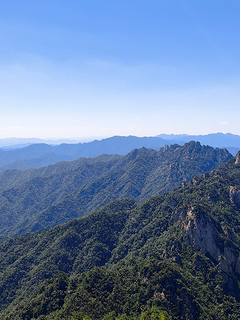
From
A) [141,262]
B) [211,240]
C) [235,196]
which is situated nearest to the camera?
[141,262]

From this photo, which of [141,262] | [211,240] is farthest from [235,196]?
[141,262]

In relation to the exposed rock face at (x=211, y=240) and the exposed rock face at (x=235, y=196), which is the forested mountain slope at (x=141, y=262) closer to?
the exposed rock face at (x=211, y=240)

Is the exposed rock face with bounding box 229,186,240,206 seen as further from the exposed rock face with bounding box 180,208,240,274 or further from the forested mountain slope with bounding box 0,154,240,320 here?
the exposed rock face with bounding box 180,208,240,274

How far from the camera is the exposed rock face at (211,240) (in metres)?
78.7

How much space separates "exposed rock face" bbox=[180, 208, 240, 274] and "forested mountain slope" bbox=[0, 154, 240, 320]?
0.32 meters

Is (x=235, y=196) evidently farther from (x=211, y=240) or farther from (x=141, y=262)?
(x=141, y=262)

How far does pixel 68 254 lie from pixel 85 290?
54.4 m

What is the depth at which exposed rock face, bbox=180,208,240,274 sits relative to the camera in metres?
78.7

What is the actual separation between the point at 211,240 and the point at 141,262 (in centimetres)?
2639

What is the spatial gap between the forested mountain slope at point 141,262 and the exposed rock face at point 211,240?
0.32 metres

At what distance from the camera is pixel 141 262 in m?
78.1

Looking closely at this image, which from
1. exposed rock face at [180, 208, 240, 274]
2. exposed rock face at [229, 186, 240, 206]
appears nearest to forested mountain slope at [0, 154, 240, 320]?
exposed rock face at [180, 208, 240, 274]

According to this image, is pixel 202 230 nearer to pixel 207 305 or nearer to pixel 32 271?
pixel 207 305

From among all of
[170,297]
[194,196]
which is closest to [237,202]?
[194,196]
